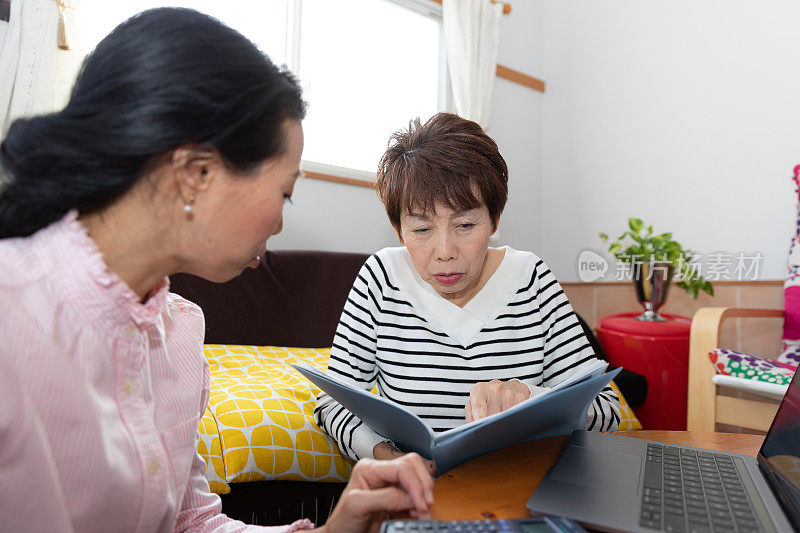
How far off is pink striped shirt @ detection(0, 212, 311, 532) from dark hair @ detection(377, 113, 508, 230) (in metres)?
0.59

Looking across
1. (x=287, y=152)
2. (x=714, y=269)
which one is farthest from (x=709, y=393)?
(x=287, y=152)

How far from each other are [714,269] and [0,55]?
10.2ft

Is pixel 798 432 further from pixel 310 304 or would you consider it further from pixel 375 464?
pixel 310 304

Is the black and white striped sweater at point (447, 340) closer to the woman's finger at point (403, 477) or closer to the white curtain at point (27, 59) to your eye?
the woman's finger at point (403, 477)

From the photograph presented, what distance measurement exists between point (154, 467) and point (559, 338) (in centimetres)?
83

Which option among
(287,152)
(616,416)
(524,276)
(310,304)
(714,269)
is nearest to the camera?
(287,152)

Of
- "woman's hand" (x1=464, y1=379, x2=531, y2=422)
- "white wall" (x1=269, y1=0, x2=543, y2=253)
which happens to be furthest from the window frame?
"woman's hand" (x1=464, y1=379, x2=531, y2=422)

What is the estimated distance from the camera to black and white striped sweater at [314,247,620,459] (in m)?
1.14

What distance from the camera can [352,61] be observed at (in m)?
3.05

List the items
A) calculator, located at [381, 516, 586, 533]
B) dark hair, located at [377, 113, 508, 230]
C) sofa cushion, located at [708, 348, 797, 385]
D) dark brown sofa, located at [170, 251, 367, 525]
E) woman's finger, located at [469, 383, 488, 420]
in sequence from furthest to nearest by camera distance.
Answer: dark brown sofa, located at [170, 251, 367, 525]
sofa cushion, located at [708, 348, 797, 385]
dark hair, located at [377, 113, 508, 230]
woman's finger, located at [469, 383, 488, 420]
calculator, located at [381, 516, 586, 533]

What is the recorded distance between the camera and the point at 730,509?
1.90 feet

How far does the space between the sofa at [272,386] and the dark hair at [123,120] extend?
2.97 feet

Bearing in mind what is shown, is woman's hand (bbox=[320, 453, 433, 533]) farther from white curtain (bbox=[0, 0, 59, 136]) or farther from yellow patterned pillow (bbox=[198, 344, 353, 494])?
white curtain (bbox=[0, 0, 59, 136])

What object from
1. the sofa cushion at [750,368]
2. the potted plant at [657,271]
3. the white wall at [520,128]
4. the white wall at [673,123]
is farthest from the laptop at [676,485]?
the white wall at [520,128]
